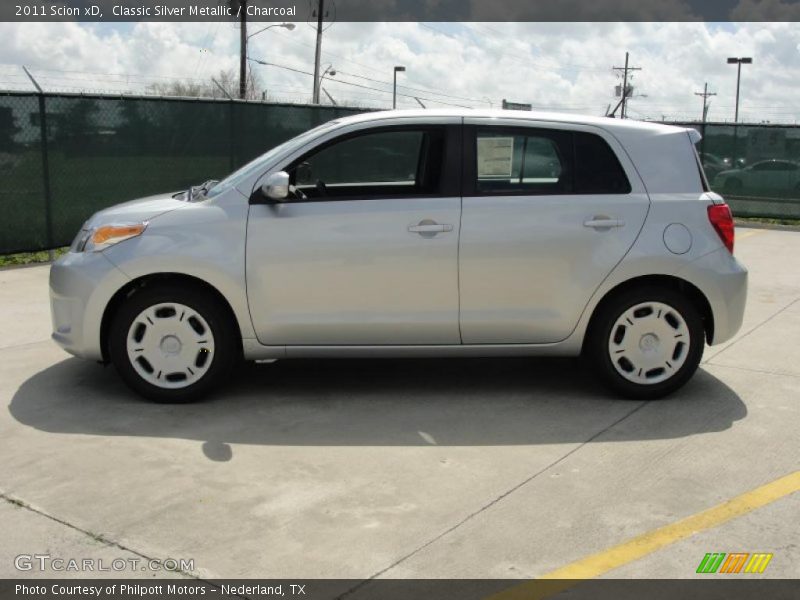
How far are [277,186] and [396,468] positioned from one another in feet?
6.01

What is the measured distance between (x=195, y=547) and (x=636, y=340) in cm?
307

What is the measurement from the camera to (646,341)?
5578mm

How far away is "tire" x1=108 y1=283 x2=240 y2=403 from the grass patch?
5.69m

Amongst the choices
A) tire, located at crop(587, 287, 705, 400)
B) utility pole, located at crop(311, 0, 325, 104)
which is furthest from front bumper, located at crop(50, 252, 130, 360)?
utility pole, located at crop(311, 0, 325, 104)

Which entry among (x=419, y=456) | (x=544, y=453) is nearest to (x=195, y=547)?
(x=419, y=456)

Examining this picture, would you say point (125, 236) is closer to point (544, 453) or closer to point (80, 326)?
point (80, 326)

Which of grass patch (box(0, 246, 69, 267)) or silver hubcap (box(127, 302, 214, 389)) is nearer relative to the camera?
silver hubcap (box(127, 302, 214, 389))

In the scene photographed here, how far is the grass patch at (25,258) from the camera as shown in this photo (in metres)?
10.4

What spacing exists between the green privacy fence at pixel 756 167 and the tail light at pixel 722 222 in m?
12.4

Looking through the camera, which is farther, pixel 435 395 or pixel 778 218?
pixel 778 218

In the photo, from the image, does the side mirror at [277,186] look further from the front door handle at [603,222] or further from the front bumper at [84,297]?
the front door handle at [603,222]

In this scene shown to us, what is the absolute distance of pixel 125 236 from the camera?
5.43 metres

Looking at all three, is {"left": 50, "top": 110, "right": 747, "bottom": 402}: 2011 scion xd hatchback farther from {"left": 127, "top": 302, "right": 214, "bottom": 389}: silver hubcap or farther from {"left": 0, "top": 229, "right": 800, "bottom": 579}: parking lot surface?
{"left": 0, "top": 229, "right": 800, "bottom": 579}: parking lot surface

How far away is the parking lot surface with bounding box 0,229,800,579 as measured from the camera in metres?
3.65
